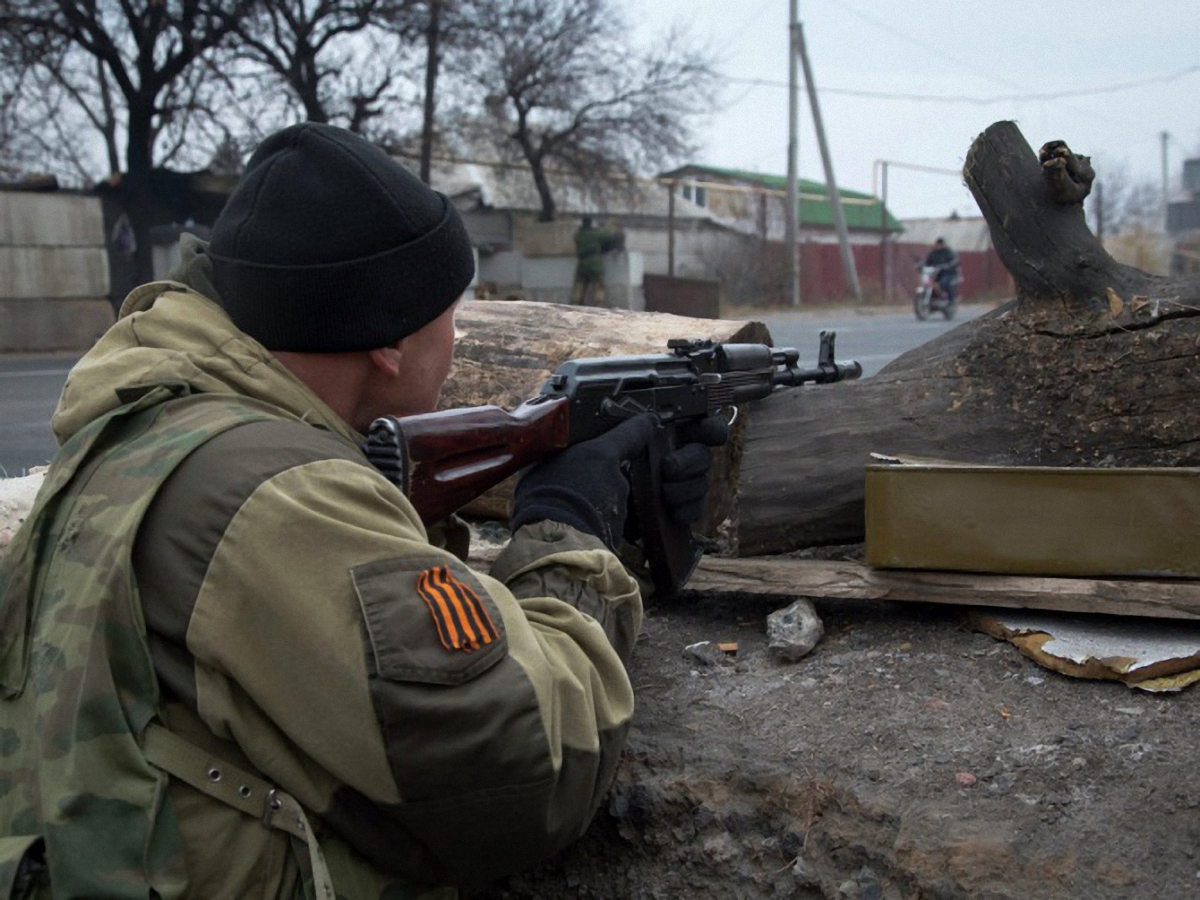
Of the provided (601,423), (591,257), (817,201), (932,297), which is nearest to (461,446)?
(601,423)

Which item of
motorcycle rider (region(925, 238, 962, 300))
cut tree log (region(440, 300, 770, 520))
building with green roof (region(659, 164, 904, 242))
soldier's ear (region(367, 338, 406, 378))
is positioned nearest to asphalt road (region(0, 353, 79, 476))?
cut tree log (region(440, 300, 770, 520))

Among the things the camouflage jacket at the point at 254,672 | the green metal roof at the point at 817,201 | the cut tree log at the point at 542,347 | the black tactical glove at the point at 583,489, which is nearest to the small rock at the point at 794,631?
the black tactical glove at the point at 583,489

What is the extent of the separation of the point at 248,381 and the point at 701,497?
138cm

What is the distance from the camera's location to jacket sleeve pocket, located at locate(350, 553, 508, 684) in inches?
56.8

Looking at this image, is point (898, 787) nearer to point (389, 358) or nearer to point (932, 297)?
point (389, 358)

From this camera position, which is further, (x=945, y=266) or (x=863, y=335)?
(x=945, y=266)

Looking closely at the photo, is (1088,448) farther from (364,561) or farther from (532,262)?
(532,262)

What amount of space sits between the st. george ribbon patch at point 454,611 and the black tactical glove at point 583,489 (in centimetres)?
62

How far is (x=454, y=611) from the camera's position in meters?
1.50

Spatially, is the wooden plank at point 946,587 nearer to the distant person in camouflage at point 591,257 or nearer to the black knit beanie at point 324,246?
the black knit beanie at point 324,246

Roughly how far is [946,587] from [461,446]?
137cm

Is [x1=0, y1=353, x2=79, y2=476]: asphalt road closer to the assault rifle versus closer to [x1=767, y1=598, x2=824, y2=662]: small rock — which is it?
the assault rifle

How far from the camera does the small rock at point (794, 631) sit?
2.90m

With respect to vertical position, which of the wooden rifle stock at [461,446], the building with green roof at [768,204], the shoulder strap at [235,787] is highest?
the building with green roof at [768,204]
